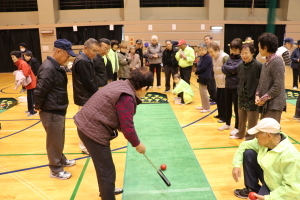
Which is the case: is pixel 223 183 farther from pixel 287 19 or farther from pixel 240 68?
pixel 287 19

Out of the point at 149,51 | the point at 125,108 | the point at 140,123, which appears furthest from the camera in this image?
the point at 149,51

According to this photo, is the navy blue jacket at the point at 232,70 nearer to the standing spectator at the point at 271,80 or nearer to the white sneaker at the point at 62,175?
the standing spectator at the point at 271,80

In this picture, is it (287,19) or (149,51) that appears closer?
(149,51)

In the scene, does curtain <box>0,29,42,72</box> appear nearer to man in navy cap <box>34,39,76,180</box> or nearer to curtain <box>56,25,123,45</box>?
curtain <box>56,25,123,45</box>

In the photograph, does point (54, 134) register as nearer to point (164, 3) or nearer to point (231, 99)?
point (231, 99)

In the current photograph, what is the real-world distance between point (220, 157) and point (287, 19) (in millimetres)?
12970

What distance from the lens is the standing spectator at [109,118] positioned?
229cm

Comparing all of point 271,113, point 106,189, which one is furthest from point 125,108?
point 271,113

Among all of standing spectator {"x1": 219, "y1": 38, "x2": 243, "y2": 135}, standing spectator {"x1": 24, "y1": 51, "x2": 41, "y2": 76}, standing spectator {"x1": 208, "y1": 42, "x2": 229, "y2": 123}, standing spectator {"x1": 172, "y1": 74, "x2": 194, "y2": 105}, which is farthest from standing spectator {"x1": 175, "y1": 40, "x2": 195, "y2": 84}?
standing spectator {"x1": 24, "y1": 51, "x2": 41, "y2": 76}

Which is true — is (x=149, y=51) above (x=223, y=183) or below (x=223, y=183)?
above

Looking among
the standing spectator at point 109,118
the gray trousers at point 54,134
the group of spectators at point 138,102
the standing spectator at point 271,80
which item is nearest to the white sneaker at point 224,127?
the group of spectators at point 138,102

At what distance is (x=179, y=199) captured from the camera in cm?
308

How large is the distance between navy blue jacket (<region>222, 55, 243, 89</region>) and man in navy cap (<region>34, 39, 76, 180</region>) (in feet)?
8.36

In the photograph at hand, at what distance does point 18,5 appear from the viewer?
1453 centimetres
